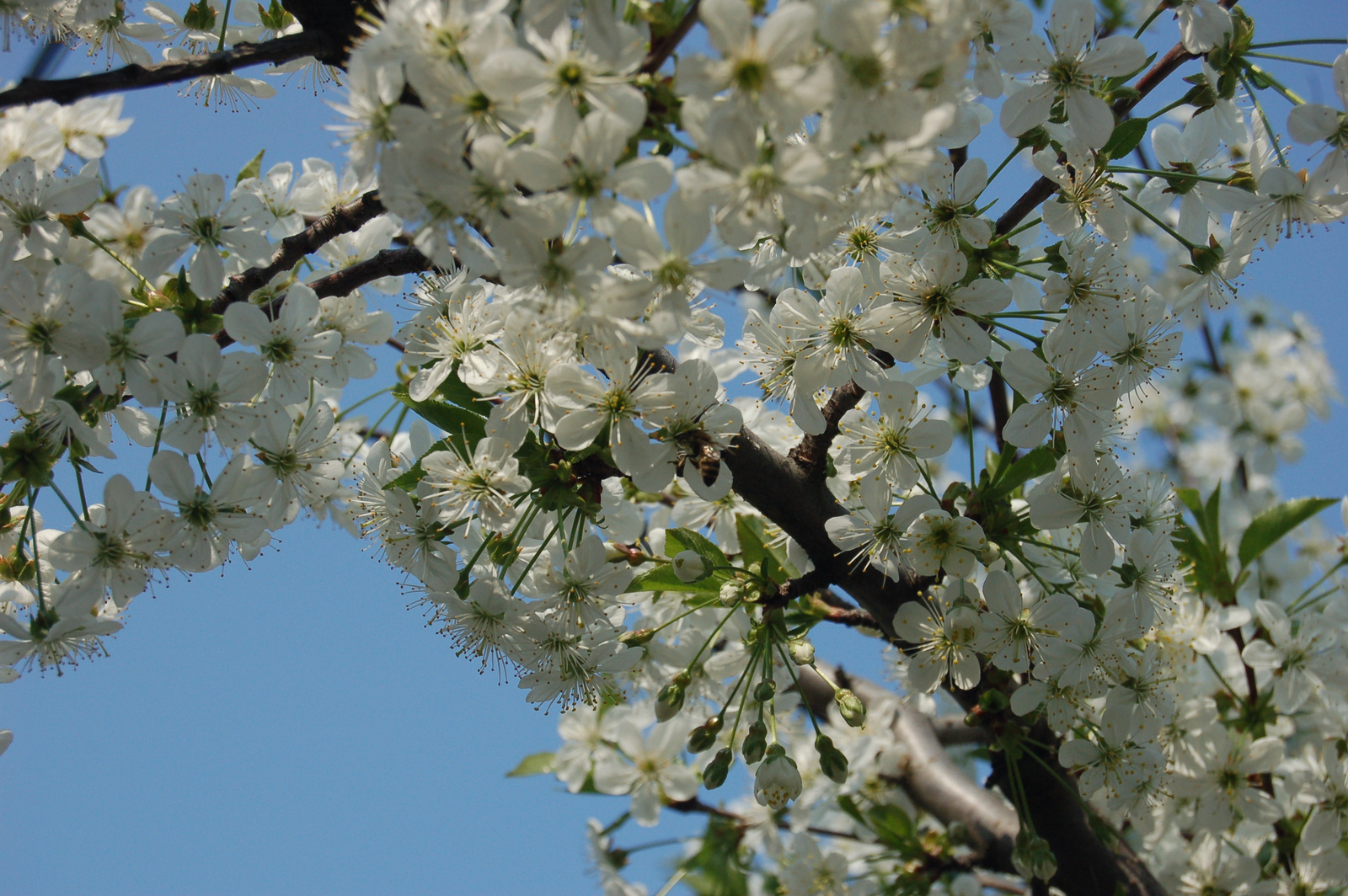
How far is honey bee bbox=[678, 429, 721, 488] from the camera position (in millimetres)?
1673

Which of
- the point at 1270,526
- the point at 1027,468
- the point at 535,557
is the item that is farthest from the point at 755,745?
the point at 1270,526

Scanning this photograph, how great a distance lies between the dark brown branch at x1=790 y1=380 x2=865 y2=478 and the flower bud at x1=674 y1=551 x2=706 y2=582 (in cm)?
38

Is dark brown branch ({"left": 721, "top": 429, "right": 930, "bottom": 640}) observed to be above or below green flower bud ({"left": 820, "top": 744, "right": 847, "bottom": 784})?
above

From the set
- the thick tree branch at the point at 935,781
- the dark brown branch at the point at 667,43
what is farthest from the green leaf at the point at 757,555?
the dark brown branch at the point at 667,43

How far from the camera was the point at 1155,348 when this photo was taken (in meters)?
1.93

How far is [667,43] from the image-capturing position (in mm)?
1301

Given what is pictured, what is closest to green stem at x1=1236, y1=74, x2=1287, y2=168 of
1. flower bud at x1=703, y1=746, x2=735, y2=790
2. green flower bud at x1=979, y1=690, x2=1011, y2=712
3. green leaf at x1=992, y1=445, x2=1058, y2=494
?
green leaf at x1=992, y1=445, x2=1058, y2=494

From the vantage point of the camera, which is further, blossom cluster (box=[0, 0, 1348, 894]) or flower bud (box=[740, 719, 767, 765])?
flower bud (box=[740, 719, 767, 765])

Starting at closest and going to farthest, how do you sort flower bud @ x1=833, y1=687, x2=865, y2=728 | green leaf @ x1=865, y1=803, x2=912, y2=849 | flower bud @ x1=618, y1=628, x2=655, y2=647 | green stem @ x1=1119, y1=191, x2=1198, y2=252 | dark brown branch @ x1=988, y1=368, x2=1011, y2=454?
green stem @ x1=1119, y1=191, x2=1198, y2=252 < flower bud @ x1=833, y1=687, x2=865, y2=728 < flower bud @ x1=618, y1=628, x2=655, y2=647 < dark brown branch @ x1=988, y1=368, x2=1011, y2=454 < green leaf @ x1=865, y1=803, x2=912, y2=849

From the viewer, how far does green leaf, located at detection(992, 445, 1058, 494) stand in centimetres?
199

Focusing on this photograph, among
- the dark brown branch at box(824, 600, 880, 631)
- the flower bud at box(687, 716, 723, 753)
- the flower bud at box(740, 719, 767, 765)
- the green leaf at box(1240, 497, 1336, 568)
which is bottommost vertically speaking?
the flower bud at box(740, 719, 767, 765)

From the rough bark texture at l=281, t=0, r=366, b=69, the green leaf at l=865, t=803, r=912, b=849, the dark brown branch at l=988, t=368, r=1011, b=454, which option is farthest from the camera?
the green leaf at l=865, t=803, r=912, b=849

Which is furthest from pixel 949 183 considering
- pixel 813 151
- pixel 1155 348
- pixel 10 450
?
pixel 10 450

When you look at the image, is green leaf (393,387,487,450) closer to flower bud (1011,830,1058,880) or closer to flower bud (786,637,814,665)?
flower bud (786,637,814,665)
